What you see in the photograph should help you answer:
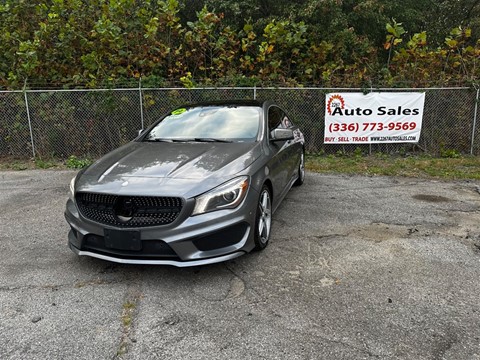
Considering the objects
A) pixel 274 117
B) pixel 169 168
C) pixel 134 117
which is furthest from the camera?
pixel 134 117

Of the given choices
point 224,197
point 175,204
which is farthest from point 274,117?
point 175,204

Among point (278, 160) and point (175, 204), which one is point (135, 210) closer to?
point (175, 204)

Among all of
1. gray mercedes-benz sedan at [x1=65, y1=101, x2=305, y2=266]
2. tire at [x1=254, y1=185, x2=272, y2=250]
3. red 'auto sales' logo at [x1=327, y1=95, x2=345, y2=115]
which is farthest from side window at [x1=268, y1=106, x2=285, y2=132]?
red 'auto sales' logo at [x1=327, y1=95, x2=345, y2=115]

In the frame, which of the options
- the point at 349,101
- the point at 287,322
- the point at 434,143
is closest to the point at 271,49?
the point at 349,101

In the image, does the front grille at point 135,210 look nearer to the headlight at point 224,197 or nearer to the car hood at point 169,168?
the car hood at point 169,168

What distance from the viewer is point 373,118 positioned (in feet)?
29.3

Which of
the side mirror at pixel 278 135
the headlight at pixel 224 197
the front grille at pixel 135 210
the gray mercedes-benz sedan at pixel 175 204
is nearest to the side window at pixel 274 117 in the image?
the side mirror at pixel 278 135

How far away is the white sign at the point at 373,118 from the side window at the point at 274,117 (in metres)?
3.58

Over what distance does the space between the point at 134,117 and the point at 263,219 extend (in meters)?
6.29

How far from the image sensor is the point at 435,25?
48.2 feet

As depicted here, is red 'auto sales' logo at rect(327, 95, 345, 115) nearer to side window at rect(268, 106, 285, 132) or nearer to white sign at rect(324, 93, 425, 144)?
white sign at rect(324, 93, 425, 144)

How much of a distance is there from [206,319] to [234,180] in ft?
3.94

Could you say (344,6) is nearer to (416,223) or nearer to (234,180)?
(416,223)

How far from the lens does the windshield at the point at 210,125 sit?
445 cm
